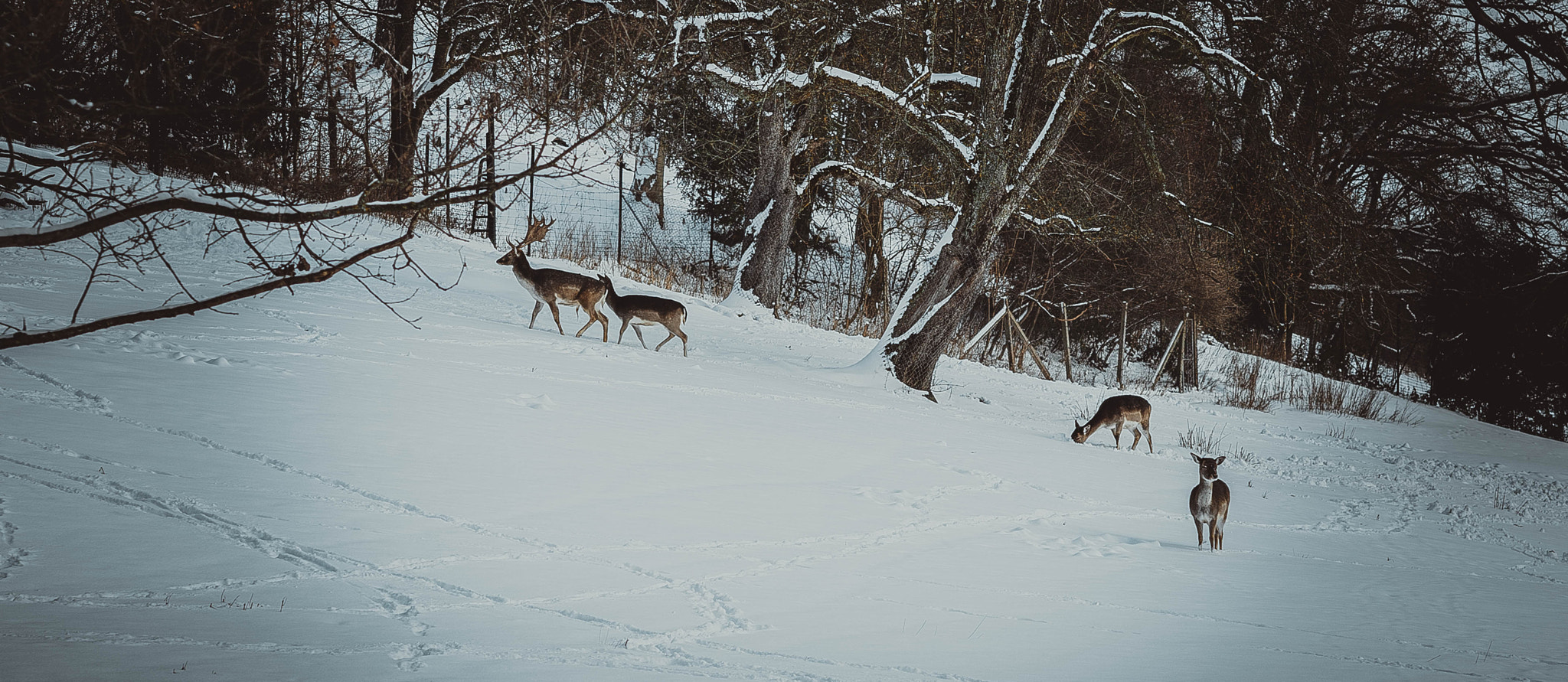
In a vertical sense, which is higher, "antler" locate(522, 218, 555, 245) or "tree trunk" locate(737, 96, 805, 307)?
"tree trunk" locate(737, 96, 805, 307)

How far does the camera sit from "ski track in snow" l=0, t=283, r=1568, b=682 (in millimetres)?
4188

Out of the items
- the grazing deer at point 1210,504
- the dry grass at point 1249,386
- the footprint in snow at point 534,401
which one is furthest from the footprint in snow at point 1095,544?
the dry grass at point 1249,386

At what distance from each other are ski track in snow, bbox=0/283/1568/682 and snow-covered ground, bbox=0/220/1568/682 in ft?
0.09

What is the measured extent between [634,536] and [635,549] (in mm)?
232

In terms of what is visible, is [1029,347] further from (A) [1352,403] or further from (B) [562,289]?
(B) [562,289]

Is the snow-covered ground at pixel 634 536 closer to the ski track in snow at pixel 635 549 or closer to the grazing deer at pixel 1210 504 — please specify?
the ski track in snow at pixel 635 549

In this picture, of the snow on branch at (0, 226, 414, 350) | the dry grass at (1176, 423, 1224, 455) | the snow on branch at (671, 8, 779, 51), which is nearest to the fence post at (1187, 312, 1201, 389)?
the dry grass at (1176, 423, 1224, 455)

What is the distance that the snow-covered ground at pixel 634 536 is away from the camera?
4270 mm

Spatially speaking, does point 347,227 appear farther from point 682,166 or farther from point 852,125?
point 682,166

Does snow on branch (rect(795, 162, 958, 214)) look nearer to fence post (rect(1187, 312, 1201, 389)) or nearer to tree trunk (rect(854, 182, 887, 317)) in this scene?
tree trunk (rect(854, 182, 887, 317))

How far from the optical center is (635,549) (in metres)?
5.68

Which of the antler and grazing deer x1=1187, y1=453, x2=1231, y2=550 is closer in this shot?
grazing deer x1=1187, y1=453, x2=1231, y2=550

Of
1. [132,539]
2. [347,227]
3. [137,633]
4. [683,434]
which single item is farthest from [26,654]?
[347,227]

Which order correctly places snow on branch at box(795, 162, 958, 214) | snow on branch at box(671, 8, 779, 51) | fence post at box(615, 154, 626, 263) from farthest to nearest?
fence post at box(615, 154, 626, 263) < snow on branch at box(795, 162, 958, 214) < snow on branch at box(671, 8, 779, 51)
